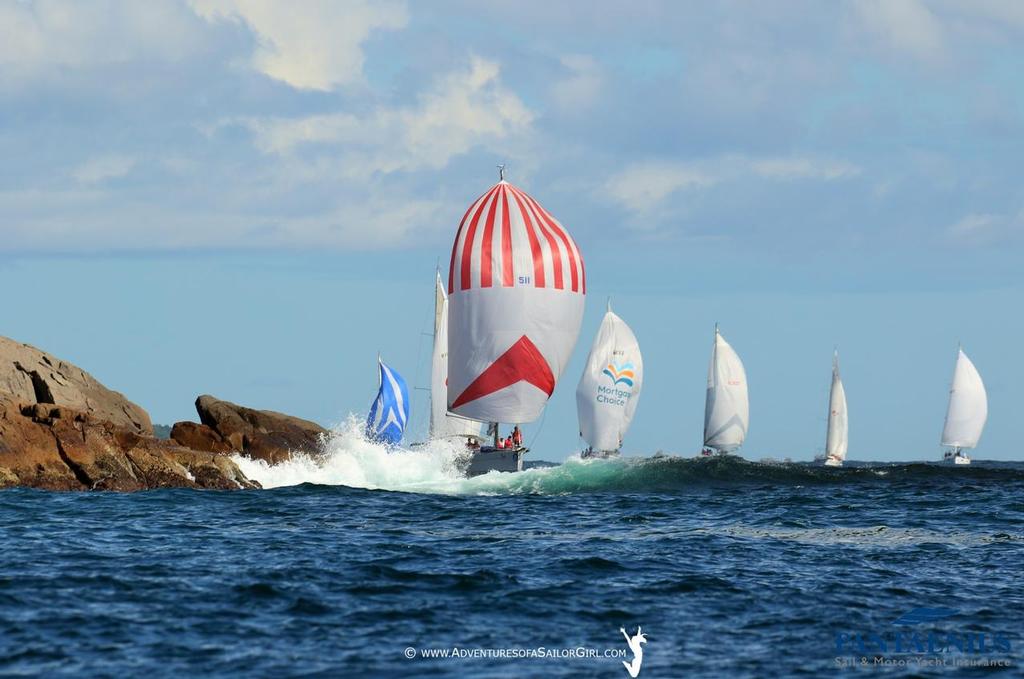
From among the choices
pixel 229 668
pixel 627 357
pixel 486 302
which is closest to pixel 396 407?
pixel 627 357

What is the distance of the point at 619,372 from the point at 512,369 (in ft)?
90.6

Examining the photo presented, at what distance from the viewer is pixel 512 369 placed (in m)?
47.0

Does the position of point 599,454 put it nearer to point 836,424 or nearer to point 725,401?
point 725,401

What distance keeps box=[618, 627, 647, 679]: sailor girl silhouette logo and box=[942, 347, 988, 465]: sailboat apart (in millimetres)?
98097

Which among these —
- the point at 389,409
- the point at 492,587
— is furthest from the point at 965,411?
the point at 492,587

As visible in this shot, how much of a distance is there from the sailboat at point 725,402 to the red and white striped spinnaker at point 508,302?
39.2m

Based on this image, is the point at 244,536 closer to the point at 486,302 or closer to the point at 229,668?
the point at 229,668

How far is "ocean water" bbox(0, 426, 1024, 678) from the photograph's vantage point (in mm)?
14070

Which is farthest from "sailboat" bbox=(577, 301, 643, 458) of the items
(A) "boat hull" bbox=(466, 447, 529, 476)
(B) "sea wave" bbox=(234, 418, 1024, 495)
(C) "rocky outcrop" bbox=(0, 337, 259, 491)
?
(C) "rocky outcrop" bbox=(0, 337, 259, 491)

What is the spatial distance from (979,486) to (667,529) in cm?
2443

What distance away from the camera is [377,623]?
15.8 m

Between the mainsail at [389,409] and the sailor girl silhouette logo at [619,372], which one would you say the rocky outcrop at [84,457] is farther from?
the sailor girl silhouette logo at [619,372]

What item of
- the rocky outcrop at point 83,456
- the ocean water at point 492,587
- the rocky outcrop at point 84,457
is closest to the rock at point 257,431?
the rocky outcrop at point 83,456

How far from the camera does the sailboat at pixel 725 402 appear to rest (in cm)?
8525
